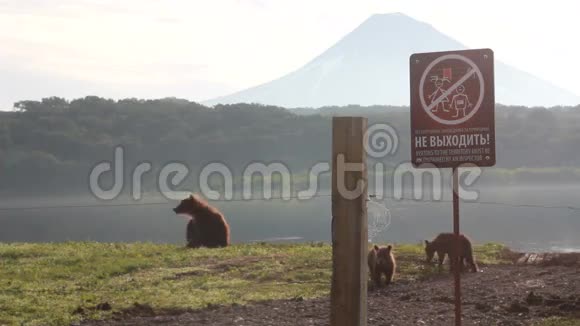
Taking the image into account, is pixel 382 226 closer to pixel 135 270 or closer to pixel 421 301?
pixel 421 301

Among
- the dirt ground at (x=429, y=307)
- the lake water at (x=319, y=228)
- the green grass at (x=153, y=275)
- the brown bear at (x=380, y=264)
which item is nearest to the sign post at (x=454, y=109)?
the dirt ground at (x=429, y=307)

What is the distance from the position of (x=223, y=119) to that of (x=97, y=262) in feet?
587

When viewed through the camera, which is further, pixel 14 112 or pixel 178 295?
pixel 14 112

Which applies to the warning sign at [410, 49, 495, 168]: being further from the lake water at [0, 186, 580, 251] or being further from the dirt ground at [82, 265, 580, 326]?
the lake water at [0, 186, 580, 251]

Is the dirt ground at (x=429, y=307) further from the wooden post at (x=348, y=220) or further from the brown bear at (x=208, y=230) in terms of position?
the brown bear at (x=208, y=230)

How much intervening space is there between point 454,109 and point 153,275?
25.4ft

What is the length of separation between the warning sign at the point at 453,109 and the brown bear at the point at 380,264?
4.83 metres

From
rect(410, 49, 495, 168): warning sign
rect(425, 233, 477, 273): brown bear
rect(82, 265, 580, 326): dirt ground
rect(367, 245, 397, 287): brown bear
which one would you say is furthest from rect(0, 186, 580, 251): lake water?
rect(410, 49, 495, 168): warning sign

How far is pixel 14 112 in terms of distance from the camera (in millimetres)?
178250

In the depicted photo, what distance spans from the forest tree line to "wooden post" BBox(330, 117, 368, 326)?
14437 centimetres

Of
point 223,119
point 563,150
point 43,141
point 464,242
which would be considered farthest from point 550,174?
point 464,242

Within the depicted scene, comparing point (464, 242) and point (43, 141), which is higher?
point (43, 141)

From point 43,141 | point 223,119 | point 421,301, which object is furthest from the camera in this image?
point 223,119

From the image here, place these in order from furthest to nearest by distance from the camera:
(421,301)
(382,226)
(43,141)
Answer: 1. (43,141)
2. (382,226)
3. (421,301)
